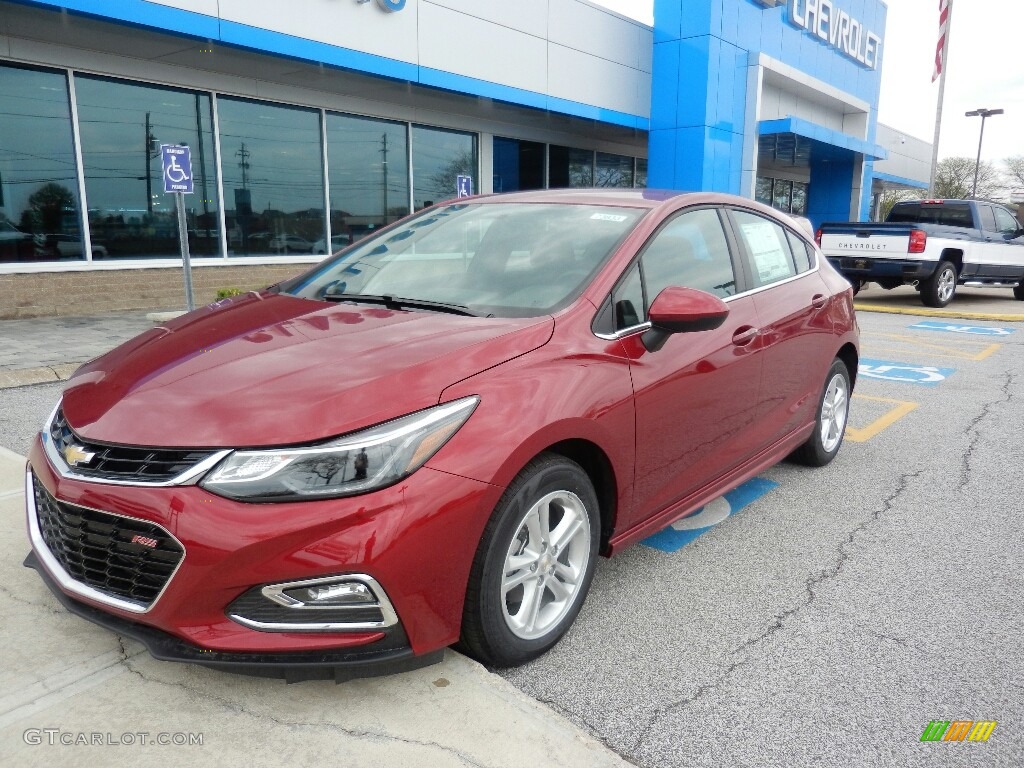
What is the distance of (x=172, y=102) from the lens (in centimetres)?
1155

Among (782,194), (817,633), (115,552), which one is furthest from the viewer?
(782,194)

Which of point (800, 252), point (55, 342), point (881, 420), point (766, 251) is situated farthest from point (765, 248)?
point (55, 342)

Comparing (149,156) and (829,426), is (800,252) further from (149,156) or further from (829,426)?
(149,156)

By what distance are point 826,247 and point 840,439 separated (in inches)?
402

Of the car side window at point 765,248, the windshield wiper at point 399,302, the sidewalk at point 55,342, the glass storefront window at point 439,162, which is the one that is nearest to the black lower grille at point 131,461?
the windshield wiper at point 399,302

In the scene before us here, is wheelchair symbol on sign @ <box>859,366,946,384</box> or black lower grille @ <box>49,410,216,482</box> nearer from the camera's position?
black lower grille @ <box>49,410,216,482</box>

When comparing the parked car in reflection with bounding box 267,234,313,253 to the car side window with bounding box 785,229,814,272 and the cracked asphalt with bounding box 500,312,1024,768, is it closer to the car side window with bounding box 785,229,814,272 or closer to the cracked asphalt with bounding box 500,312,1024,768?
the car side window with bounding box 785,229,814,272

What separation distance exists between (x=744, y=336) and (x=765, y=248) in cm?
79

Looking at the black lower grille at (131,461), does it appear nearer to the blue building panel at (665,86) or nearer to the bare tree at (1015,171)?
the blue building panel at (665,86)

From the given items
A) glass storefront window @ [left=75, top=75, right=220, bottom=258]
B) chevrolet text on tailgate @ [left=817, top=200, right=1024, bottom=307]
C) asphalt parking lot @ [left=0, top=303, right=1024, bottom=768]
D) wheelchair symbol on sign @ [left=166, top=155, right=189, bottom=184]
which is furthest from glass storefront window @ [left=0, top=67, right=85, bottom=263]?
chevrolet text on tailgate @ [left=817, top=200, right=1024, bottom=307]

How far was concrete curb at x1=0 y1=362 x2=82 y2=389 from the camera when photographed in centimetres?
666

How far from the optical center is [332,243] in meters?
14.1

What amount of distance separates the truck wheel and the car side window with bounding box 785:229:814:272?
1083 centimetres

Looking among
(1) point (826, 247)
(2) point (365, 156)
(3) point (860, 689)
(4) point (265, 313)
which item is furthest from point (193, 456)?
(1) point (826, 247)
